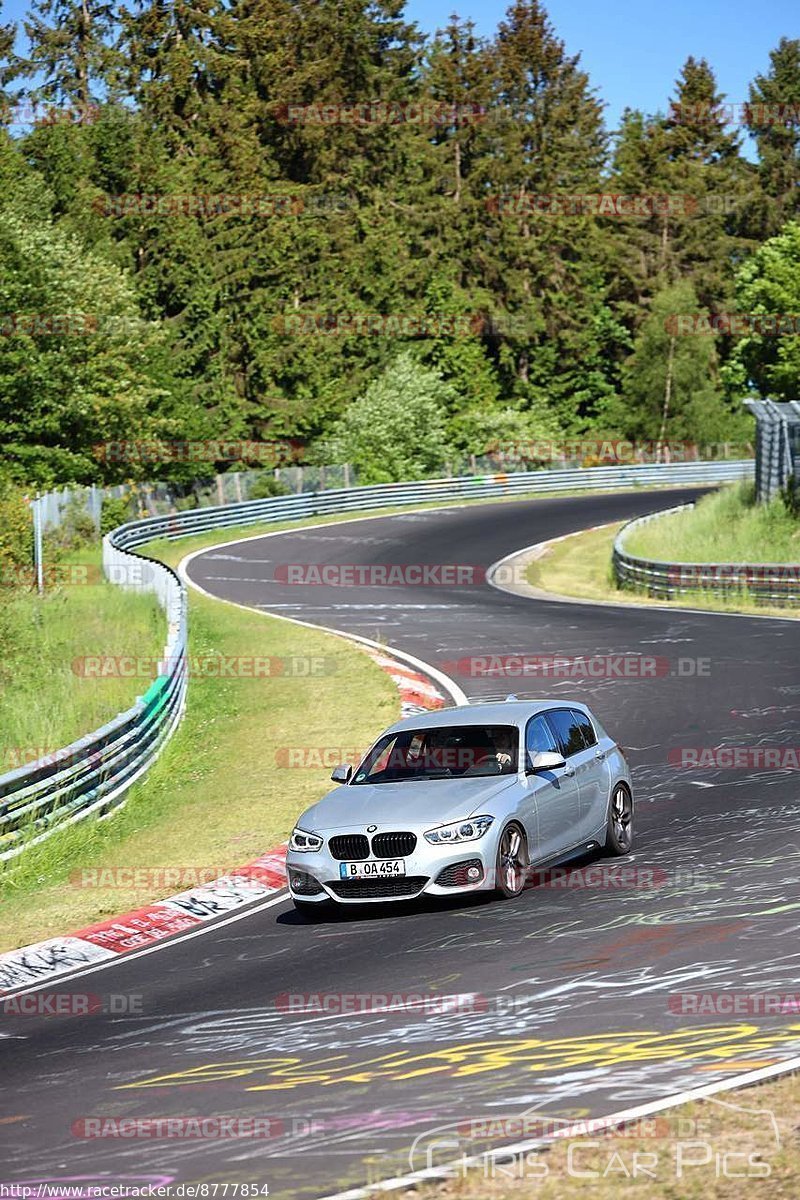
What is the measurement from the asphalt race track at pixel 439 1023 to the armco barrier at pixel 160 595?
3.48 meters

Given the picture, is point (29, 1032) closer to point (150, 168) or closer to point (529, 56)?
point (150, 168)

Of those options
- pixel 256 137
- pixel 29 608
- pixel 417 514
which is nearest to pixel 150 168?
pixel 256 137

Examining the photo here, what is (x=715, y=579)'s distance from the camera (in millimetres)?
34844

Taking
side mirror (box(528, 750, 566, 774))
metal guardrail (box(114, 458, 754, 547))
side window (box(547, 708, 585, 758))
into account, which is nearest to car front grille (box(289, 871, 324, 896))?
side mirror (box(528, 750, 566, 774))

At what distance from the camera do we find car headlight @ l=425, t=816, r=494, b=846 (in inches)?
472

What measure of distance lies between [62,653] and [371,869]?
17357 mm

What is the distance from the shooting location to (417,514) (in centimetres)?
5812

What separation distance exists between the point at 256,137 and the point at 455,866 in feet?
267

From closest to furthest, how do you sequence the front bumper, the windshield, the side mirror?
the front bumper → the side mirror → the windshield

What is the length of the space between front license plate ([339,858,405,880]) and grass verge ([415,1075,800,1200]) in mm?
5239

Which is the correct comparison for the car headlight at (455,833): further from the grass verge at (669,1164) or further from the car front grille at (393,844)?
the grass verge at (669,1164)

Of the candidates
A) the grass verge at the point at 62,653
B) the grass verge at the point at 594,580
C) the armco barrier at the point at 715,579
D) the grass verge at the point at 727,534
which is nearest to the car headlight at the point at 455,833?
the grass verge at the point at 62,653

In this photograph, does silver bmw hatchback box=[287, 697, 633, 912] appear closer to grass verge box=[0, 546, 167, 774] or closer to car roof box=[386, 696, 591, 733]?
car roof box=[386, 696, 591, 733]

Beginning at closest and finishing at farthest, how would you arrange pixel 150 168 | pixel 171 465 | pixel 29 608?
pixel 29 608 → pixel 171 465 → pixel 150 168
